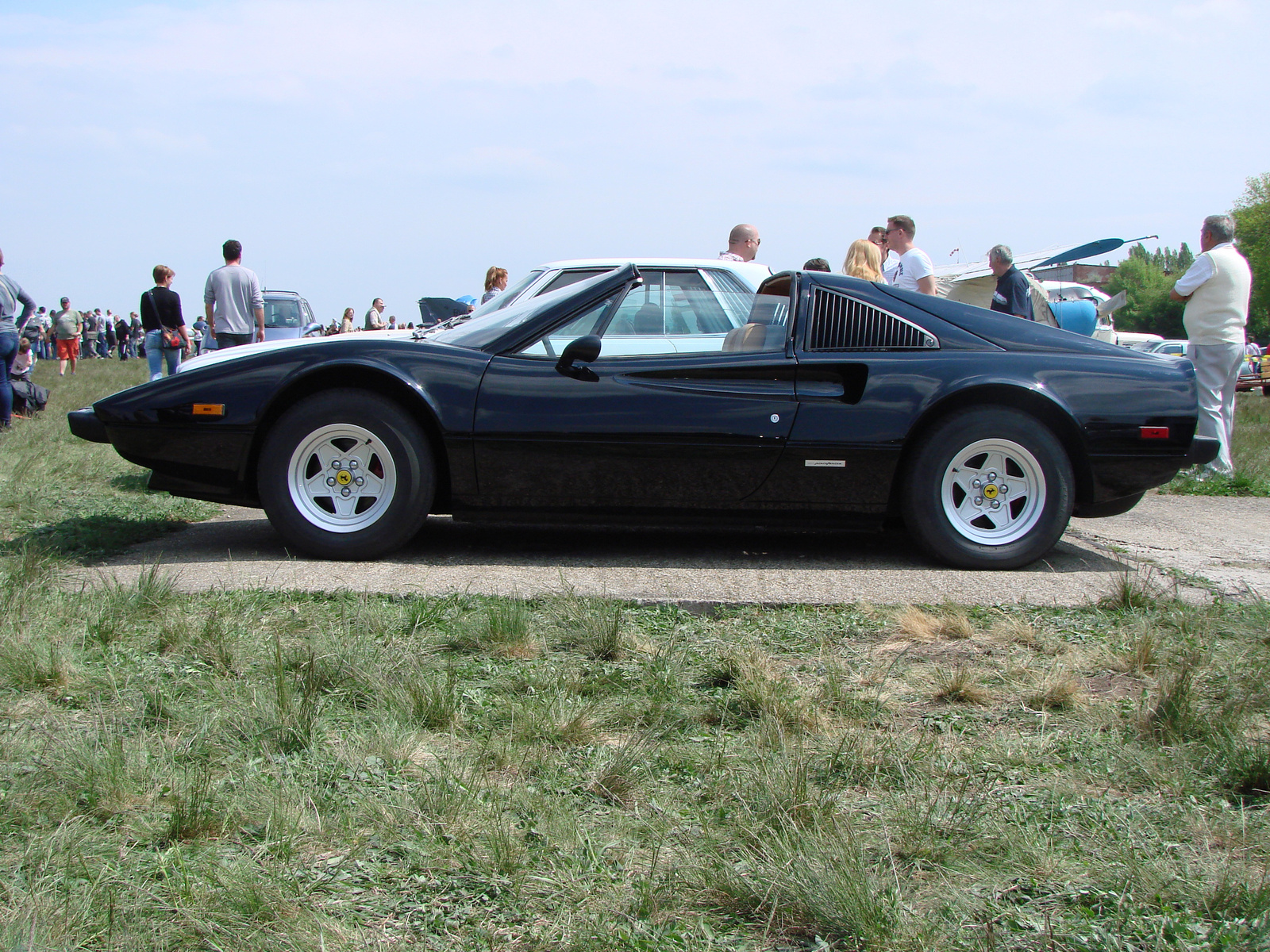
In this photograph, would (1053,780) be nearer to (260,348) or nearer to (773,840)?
(773,840)

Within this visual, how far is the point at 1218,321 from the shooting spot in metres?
7.74

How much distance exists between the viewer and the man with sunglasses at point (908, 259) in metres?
7.53

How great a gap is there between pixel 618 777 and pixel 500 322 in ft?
9.08

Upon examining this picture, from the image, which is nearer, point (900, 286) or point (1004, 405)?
point (1004, 405)

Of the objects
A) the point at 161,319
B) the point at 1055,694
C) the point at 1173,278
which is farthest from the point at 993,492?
the point at 1173,278

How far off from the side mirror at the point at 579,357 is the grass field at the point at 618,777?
45.3 inches

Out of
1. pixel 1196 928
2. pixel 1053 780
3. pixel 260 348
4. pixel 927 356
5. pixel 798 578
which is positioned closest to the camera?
pixel 1196 928

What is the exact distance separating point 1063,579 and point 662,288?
8.88ft

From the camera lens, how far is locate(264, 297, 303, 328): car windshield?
22.1 m

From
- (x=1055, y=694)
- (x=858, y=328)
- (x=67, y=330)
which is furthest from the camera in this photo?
(x=67, y=330)

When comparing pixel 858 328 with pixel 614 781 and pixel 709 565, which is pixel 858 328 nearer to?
pixel 709 565

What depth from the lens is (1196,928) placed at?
1.66 metres

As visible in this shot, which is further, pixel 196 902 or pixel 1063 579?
pixel 1063 579

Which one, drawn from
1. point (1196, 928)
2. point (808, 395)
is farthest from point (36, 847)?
point (808, 395)
